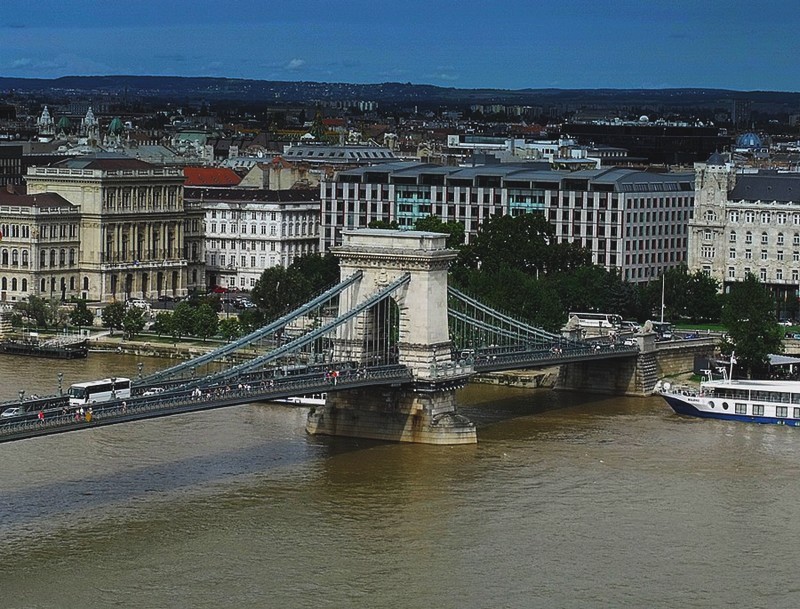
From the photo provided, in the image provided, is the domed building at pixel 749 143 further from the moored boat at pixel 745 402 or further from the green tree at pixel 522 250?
the moored boat at pixel 745 402

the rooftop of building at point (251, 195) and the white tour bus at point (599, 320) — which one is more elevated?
the rooftop of building at point (251, 195)

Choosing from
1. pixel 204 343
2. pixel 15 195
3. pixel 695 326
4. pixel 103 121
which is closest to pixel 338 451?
pixel 204 343

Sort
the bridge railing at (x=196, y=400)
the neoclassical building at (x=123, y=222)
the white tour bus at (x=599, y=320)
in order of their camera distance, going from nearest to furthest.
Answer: the bridge railing at (x=196, y=400) < the white tour bus at (x=599, y=320) < the neoclassical building at (x=123, y=222)

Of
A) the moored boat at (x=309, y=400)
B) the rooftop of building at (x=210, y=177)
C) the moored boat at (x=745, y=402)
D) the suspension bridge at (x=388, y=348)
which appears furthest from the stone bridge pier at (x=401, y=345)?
the rooftop of building at (x=210, y=177)

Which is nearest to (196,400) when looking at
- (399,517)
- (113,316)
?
(399,517)

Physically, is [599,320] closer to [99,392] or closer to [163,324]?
[163,324]
